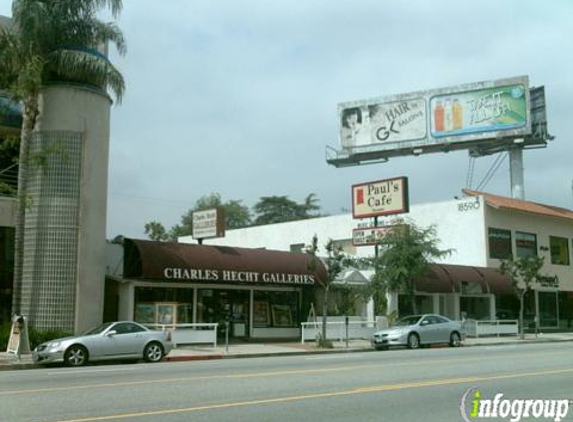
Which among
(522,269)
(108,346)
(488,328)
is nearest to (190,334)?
(108,346)

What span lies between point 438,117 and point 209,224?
27.5m

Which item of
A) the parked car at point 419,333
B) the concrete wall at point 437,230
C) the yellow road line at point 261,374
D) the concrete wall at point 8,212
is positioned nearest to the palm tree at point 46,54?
the concrete wall at point 8,212

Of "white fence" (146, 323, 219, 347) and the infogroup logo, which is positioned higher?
"white fence" (146, 323, 219, 347)

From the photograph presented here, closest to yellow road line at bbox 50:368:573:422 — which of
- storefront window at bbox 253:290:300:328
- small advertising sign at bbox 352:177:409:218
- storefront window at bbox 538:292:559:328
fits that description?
storefront window at bbox 253:290:300:328

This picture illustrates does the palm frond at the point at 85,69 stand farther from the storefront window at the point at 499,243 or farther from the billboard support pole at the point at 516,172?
the billboard support pole at the point at 516,172

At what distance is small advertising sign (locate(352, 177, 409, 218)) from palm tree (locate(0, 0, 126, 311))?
15.9 meters

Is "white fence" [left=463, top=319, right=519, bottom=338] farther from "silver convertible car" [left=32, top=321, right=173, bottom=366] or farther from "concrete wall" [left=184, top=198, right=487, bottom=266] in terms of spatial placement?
"silver convertible car" [left=32, top=321, right=173, bottom=366]

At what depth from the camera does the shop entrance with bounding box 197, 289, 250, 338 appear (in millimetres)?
31484

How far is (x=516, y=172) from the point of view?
52844mm

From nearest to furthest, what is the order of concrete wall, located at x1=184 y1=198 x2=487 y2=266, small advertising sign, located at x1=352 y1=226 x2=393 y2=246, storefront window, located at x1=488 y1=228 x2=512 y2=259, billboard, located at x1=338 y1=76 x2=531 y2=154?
small advertising sign, located at x1=352 y1=226 x2=393 y2=246 < concrete wall, located at x1=184 y1=198 x2=487 y2=266 < storefront window, located at x1=488 y1=228 x2=512 y2=259 < billboard, located at x1=338 y1=76 x2=531 y2=154

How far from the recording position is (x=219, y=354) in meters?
24.5

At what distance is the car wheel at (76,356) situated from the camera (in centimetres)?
2008

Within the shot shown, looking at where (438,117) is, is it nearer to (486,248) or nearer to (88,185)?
(486,248)

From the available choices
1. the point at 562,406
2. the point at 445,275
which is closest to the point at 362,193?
the point at 445,275
